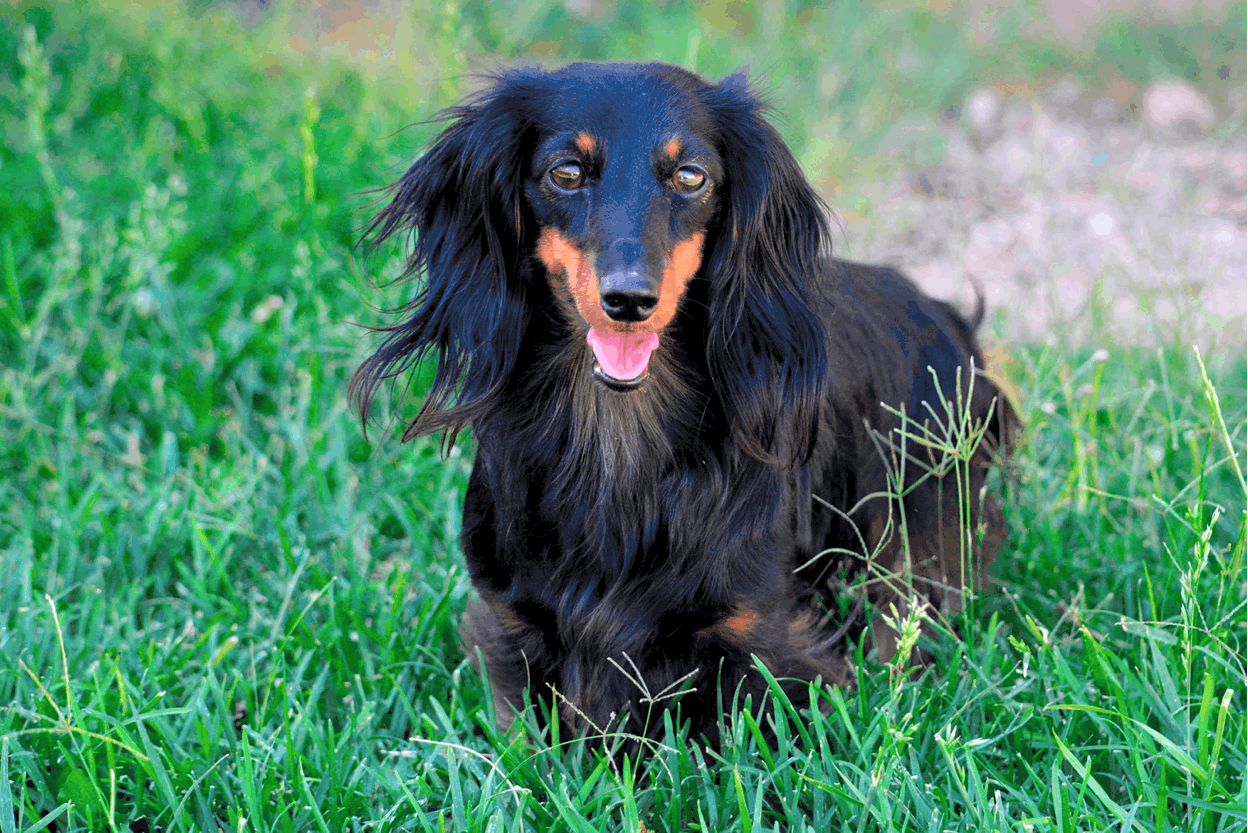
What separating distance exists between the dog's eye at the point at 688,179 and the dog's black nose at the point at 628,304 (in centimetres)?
31

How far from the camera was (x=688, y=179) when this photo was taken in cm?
208

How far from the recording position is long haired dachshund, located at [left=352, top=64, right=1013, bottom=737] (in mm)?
2121

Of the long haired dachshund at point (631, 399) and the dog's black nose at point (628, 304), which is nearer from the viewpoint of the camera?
the dog's black nose at point (628, 304)

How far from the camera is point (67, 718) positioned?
86.4 inches

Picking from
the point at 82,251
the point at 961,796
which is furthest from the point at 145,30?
the point at 961,796

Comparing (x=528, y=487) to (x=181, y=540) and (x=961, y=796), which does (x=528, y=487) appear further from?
(x=181, y=540)

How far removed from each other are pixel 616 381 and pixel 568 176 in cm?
41

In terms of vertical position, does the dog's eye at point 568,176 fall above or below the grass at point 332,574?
above

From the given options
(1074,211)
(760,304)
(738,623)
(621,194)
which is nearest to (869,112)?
(1074,211)

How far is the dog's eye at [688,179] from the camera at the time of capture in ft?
6.77

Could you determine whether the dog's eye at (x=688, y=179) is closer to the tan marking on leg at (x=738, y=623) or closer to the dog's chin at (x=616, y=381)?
the dog's chin at (x=616, y=381)

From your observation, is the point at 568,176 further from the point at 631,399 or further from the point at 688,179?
the point at 631,399

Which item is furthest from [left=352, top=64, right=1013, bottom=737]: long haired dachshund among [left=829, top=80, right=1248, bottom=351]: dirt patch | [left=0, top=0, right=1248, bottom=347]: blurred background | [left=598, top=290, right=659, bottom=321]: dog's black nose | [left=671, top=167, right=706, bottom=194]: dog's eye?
[left=829, top=80, right=1248, bottom=351]: dirt patch

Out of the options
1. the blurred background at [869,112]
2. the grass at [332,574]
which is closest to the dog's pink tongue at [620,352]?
the grass at [332,574]
